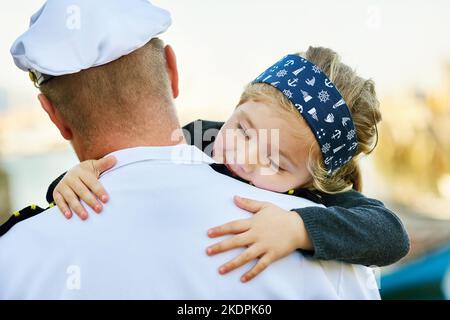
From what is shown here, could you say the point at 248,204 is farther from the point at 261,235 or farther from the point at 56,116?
the point at 56,116

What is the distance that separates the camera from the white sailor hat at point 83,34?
1706 mm

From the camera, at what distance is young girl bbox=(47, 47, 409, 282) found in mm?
1646

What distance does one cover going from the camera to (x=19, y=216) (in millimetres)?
1613

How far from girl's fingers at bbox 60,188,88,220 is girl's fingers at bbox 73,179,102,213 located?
0.01 meters

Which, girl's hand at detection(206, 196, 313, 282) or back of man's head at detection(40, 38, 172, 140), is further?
back of man's head at detection(40, 38, 172, 140)

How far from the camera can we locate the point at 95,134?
1.73 metres

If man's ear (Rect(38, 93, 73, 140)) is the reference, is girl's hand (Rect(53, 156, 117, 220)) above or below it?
below

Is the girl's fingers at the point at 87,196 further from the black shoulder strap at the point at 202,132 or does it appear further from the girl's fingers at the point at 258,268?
the black shoulder strap at the point at 202,132

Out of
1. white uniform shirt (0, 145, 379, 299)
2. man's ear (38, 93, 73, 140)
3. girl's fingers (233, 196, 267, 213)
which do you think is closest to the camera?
white uniform shirt (0, 145, 379, 299)

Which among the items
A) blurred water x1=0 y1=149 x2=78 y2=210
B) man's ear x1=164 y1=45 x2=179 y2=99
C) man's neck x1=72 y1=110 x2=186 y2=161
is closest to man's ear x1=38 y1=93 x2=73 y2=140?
man's neck x1=72 y1=110 x2=186 y2=161

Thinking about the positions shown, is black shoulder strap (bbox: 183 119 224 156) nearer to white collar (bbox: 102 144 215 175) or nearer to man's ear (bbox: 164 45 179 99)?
man's ear (bbox: 164 45 179 99)

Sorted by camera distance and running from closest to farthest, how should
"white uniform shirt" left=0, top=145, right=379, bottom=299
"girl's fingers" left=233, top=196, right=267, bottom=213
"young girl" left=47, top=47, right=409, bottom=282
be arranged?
"white uniform shirt" left=0, top=145, right=379, bottom=299 → "girl's fingers" left=233, top=196, right=267, bottom=213 → "young girl" left=47, top=47, right=409, bottom=282

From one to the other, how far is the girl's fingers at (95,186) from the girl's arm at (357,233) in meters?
0.51
